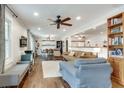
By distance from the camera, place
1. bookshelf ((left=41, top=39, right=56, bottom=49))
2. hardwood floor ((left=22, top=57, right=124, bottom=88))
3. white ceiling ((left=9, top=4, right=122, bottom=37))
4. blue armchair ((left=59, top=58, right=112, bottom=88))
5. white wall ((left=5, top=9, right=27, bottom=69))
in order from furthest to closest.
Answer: bookshelf ((left=41, top=39, right=56, bottom=49)) < white wall ((left=5, top=9, right=27, bottom=69)) < white ceiling ((left=9, top=4, right=122, bottom=37)) < hardwood floor ((left=22, top=57, right=124, bottom=88)) < blue armchair ((left=59, top=58, right=112, bottom=88))

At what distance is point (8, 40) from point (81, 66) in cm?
318

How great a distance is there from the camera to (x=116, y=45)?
473cm

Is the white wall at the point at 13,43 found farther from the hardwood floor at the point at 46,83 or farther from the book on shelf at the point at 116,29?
the book on shelf at the point at 116,29

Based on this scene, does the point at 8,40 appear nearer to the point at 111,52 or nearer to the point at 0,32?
the point at 0,32

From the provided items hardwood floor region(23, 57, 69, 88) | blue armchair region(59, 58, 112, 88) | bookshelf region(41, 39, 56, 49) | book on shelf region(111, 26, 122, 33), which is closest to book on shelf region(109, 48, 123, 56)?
book on shelf region(111, 26, 122, 33)

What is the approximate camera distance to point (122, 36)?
445cm

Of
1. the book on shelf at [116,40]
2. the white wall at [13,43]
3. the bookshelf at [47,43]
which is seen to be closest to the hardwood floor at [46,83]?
the white wall at [13,43]

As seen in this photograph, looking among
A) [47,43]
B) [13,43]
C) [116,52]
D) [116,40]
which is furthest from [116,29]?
[47,43]

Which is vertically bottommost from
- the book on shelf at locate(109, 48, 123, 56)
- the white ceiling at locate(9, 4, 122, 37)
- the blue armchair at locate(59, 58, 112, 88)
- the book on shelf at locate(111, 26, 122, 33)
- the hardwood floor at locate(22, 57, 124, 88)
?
the hardwood floor at locate(22, 57, 124, 88)

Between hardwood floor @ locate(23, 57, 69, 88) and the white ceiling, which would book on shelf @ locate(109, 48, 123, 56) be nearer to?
the white ceiling

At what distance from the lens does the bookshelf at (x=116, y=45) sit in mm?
4294

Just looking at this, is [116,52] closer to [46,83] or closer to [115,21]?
[115,21]

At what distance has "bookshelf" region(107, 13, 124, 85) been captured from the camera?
169 inches
